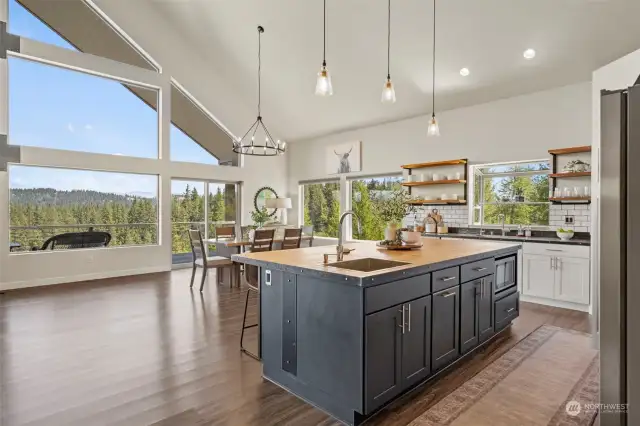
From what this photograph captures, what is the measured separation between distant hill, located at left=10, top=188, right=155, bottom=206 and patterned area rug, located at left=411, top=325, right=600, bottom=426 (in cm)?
652

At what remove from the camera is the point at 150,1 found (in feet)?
21.7

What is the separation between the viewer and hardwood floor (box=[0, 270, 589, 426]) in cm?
224

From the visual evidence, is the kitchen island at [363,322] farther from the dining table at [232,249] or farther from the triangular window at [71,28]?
the triangular window at [71,28]

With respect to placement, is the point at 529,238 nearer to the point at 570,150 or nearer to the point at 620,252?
the point at 570,150

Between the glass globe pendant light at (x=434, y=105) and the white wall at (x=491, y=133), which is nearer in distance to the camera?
the glass globe pendant light at (x=434, y=105)

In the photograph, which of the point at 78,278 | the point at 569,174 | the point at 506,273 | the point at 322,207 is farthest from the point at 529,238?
the point at 78,278

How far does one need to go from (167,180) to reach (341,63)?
13.1 feet

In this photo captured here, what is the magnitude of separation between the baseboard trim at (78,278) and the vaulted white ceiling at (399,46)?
13.1 feet

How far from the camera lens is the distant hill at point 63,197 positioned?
592 centimetres

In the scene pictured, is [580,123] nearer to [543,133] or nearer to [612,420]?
[543,133]

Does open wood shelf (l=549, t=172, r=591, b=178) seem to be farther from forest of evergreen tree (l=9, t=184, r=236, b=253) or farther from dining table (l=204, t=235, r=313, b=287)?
forest of evergreen tree (l=9, t=184, r=236, b=253)

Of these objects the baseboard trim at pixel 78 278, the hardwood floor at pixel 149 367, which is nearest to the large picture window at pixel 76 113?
the baseboard trim at pixel 78 278

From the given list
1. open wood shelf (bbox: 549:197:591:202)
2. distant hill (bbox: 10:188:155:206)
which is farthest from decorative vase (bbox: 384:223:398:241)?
distant hill (bbox: 10:188:155:206)

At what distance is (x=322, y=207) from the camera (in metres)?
9.01
